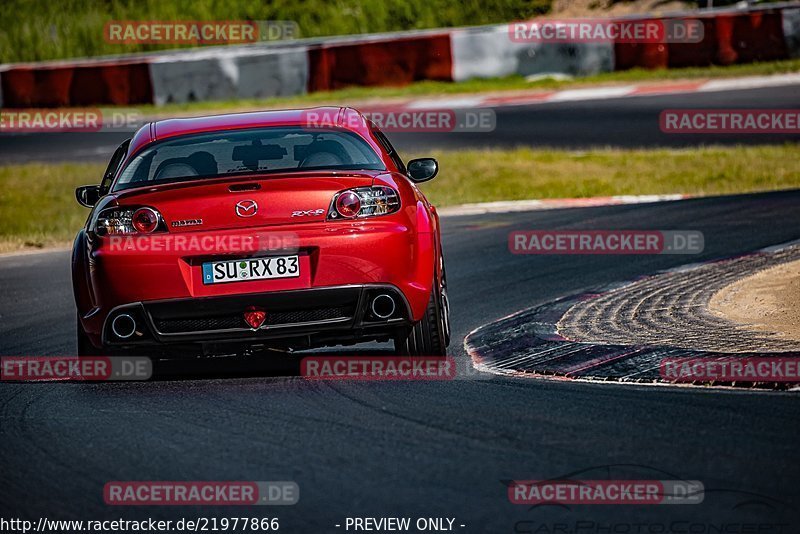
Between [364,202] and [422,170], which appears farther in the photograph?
[422,170]

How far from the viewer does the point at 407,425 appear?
5980mm

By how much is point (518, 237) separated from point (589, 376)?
633 cm

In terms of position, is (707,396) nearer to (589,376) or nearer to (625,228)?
(589,376)

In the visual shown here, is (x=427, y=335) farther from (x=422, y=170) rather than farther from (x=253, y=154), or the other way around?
(x=253, y=154)

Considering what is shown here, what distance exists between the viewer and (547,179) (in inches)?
726

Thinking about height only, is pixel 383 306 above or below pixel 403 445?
above

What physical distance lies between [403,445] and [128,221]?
211cm

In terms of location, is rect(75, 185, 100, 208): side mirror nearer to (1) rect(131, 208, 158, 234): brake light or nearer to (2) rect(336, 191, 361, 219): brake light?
(1) rect(131, 208, 158, 234): brake light

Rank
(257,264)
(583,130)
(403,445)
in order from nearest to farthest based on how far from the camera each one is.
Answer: (403,445)
(257,264)
(583,130)

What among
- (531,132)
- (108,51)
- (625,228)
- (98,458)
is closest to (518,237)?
(625,228)

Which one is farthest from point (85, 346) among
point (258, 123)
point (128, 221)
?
point (258, 123)

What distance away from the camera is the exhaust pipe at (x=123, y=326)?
23.0 feet

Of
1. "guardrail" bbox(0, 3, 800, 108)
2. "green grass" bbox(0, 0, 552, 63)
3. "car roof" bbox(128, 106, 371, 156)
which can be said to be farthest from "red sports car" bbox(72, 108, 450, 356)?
"green grass" bbox(0, 0, 552, 63)

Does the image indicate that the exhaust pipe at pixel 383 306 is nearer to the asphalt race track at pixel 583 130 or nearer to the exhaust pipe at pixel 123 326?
the exhaust pipe at pixel 123 326
